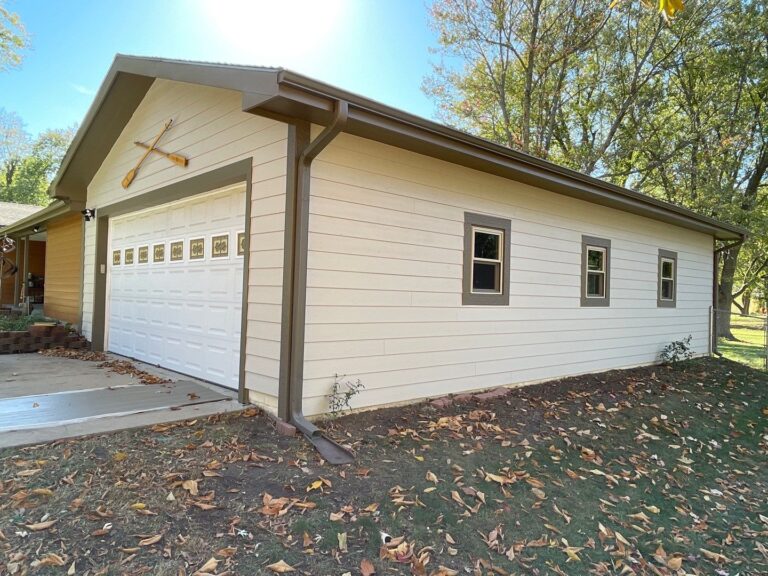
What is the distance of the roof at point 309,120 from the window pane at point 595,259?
33.4 inches

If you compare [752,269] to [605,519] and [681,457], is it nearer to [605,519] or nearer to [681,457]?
[681,457]

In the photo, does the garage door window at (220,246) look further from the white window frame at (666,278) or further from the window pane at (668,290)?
the window pane at (668,290)

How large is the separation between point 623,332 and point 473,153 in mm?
5358

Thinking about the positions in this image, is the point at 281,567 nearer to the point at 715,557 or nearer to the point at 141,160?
the point at 715,557

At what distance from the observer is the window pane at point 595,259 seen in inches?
321

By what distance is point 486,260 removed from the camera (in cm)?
636

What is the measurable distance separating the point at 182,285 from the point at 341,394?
3077 millimetres

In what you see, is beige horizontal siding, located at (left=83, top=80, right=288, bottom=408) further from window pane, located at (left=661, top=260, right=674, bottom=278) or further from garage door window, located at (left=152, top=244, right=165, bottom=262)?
window pane, located at (left=661, top=260, right=674, bottom=278)

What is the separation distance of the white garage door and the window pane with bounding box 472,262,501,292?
9.83 ft

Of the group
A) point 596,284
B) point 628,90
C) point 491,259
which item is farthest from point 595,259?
point 628,90

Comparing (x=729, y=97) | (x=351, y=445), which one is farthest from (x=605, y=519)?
(x=729, y=97)

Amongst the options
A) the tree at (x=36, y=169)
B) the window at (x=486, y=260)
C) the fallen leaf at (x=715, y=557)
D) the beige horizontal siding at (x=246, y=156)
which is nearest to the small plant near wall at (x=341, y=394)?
the beige horizontal siding at (x=246, y=156)

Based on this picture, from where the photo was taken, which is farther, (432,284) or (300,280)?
(432,284)

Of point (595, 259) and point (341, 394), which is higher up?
point (595, 259)
